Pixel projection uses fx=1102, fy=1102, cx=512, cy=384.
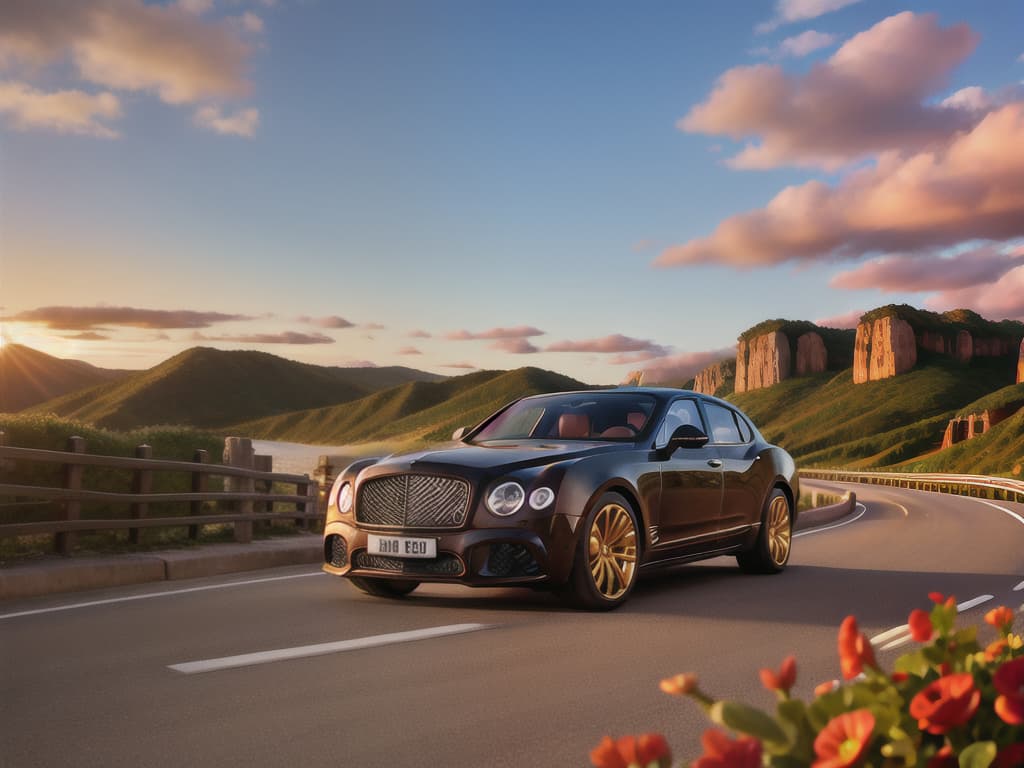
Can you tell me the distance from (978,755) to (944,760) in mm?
70

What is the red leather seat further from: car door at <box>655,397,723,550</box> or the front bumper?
the front bumper

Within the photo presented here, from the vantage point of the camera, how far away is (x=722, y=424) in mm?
10875

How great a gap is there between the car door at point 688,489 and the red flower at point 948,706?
750cm

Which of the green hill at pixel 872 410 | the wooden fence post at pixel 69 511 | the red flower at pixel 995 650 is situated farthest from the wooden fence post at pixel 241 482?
the green hill at pixel 872 410

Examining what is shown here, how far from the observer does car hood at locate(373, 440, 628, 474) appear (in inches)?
320

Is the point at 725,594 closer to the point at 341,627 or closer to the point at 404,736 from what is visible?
the point at 341,627

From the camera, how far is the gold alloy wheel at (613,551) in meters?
8.19

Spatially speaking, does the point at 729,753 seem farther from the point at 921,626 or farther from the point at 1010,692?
the point at 921,626

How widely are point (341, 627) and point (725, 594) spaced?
3648 millimetres

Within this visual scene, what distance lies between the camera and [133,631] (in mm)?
7164

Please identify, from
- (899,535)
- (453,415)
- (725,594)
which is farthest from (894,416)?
(725,594)

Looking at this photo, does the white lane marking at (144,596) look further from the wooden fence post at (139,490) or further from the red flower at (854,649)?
the red flower at (854,649)

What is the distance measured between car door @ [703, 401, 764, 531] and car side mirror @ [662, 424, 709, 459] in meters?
0.91

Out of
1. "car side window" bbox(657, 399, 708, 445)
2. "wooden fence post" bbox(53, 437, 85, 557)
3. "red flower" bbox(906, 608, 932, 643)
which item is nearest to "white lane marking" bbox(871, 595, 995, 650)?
"car side window" bbox(657, 399, 708, 445)
